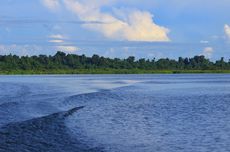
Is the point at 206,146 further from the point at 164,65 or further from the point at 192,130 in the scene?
the point at 164,65

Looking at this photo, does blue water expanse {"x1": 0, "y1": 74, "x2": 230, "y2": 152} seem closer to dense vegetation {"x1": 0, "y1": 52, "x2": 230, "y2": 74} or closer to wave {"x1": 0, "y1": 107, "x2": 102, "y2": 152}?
wave {"x1": 0, "y1": 107, "x2": 102, "y2": 152}

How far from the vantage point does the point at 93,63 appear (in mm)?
164625

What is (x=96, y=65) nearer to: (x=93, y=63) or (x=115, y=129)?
(x=93, y=63)

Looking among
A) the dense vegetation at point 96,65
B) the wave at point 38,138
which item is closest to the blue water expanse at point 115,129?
the wave at point 38,138

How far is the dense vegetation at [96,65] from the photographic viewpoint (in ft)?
477

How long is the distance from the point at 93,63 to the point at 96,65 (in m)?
1.50

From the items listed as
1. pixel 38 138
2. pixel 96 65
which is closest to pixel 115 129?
pixel 38 138

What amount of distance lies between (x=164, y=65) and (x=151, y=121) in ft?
510

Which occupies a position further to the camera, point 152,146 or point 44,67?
point 44,67

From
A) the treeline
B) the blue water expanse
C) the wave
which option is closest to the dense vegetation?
the treeline

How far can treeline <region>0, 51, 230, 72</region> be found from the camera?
14650 centimetres

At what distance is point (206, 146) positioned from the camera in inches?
595

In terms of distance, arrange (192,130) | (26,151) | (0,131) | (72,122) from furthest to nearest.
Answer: (72,122), (192,130), (0,131), (26,151)

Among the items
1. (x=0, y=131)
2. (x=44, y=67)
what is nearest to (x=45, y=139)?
(x=0, y=131)
